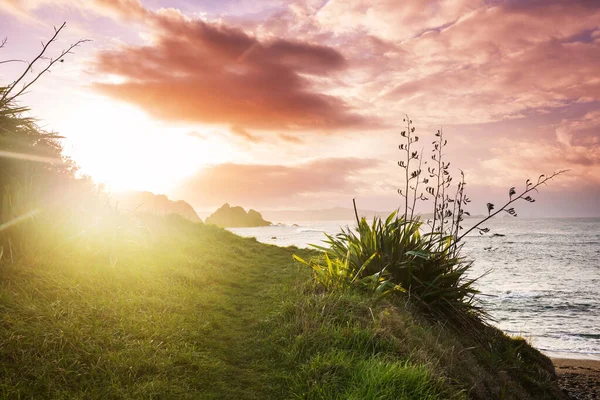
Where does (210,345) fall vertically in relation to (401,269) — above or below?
below

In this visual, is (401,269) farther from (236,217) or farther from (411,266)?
(236,217)

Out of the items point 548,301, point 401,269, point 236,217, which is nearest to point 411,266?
point 401,269

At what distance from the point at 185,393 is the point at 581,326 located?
18833 millimetres

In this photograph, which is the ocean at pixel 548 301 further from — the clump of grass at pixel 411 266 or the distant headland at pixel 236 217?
the distant headland at pixel 236 217

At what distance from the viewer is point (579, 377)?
10289 mm

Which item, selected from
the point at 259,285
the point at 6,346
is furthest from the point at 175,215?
the point at 6,346

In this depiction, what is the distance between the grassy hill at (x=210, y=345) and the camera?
150 inches

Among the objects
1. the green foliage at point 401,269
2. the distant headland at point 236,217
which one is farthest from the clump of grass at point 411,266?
the distant headland at point 236,217

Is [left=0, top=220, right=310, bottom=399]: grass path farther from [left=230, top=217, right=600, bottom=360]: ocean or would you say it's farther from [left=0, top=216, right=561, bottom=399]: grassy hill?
[left=230, top=217, right=600, bottom=360]: ocean

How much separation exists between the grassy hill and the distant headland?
13950 cm

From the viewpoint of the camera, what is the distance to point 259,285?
32.3 feet

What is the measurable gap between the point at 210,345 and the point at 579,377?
34.5 feet

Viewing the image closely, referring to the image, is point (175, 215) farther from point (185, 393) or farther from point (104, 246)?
point (185, 393)

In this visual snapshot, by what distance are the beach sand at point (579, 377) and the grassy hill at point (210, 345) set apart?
2.39 metres
